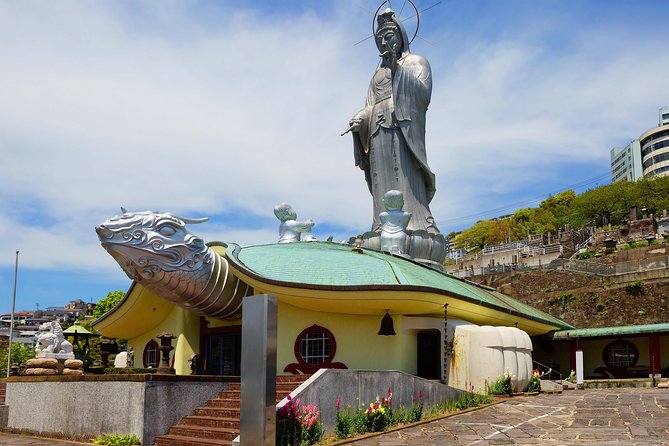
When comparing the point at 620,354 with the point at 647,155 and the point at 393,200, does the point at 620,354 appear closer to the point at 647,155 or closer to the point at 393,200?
the point at 393,200

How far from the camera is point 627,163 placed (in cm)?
10906

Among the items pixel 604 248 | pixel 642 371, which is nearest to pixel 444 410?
pixel 642 371

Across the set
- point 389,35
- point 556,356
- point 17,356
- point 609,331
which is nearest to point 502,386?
point 609,331

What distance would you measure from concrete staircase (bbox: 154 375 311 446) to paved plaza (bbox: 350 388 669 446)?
2.09m

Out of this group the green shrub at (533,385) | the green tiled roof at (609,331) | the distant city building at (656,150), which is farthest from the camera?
the distant city building at (656,150)

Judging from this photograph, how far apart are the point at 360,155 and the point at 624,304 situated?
57.5 feet

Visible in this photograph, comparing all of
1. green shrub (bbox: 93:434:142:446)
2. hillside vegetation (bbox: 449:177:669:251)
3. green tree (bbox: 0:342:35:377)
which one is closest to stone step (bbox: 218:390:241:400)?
green shrub (bbox: 93:434:142:446)

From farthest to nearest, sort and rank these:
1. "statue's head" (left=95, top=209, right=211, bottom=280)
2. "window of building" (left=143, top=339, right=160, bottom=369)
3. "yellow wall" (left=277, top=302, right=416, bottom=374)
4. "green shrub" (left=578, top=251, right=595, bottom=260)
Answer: "green shrub" (left=578, top=251, right=595, bottom=260)
"window of building" (left=143, top=339, right=160, bottom=369)
"yellow wall" (left=277, top=302, right=416, bottom=374)
"statue's head" (left=95, top=209, right=211, bottom=280)

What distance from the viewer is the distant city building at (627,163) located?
104 meters

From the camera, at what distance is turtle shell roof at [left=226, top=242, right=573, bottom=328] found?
53.1ft

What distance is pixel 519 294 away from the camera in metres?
44.0

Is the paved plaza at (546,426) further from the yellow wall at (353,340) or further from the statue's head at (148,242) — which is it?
the statue's head at (148,242)

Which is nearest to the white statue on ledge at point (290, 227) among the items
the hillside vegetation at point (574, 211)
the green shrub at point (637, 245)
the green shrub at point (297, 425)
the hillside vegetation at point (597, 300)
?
the green shrub at point (297, 425)

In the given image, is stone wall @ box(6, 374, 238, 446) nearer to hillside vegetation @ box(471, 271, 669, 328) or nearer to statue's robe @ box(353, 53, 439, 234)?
statue's robe @ box(353, 53, 439, 234)
